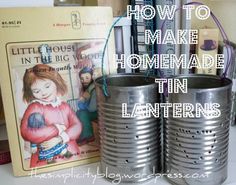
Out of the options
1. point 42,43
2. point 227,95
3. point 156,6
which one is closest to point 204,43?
point 156,6

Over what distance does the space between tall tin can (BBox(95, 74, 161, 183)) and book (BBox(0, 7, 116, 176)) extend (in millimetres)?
77

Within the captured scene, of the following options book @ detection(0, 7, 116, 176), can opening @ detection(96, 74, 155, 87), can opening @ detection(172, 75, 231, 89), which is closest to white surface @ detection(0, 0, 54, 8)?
book @ detection(0, 7, 116, 176)

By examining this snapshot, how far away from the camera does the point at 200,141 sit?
47 cm

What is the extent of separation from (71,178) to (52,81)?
187 millimetres

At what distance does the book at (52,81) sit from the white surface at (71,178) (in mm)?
15

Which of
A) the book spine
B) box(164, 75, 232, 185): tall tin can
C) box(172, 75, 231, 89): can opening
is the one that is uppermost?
the book spine

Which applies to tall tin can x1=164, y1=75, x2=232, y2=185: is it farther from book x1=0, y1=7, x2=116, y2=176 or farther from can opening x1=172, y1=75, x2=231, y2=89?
book x1=0, y1=7, x2=116, y2=176

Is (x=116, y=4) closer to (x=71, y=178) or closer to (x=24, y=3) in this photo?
(x=24, y=3)

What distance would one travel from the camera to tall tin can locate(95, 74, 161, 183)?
49cm

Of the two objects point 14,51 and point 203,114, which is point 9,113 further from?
point 203,114

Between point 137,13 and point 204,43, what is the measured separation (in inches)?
7.5

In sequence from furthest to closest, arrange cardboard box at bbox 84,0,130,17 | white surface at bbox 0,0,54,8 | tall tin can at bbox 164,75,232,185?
1. cardboard box at bbox 84,0,130,17
2. white surface at bbox 0,0,54,8
3. tall tin can at bbox 164,75,232,185

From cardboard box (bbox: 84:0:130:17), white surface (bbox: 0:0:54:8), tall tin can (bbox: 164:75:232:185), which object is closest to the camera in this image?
tall tin can (bbox: 164:75:232:185)

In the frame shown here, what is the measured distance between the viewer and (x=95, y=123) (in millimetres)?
Answer: 608
